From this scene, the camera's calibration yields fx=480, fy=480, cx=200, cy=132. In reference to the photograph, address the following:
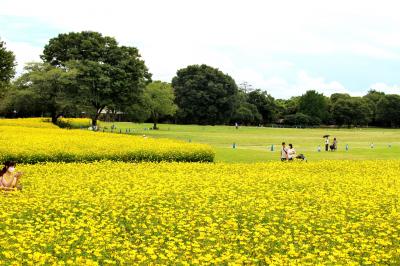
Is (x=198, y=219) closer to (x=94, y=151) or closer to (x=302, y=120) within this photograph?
(x=94, y=151)

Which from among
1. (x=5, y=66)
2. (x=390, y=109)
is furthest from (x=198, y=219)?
(x=390, y=109)

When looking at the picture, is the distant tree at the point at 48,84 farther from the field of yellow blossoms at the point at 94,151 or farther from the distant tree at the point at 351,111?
the distant tree at the point at 351,111

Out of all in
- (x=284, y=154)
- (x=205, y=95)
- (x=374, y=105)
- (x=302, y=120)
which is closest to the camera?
(x=284, y=154)

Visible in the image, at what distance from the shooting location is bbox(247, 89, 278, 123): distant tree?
142375 millimetres

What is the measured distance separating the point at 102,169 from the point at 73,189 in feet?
19.8

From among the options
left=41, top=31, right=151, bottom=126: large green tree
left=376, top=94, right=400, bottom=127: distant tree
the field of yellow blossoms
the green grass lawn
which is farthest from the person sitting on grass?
left=376, top=94, right=400, bottom=127: distant tree

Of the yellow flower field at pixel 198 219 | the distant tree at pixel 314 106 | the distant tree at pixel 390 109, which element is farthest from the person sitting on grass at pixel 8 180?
the distant tree at pixel 390 109

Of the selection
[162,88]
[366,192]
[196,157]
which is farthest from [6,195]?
[162,88]

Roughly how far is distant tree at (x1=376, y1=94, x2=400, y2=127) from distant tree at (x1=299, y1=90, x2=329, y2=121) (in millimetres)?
15121

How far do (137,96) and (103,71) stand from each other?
18.7 ft

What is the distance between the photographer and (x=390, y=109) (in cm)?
13662

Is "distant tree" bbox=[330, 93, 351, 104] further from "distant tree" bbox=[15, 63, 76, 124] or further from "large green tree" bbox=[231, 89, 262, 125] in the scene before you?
"distant tree" bbox=[15, 63, 76, 124]

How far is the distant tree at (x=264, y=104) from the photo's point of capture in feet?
467

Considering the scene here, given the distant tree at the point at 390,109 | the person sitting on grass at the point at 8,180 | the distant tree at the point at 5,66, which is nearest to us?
the person sitting on grass at the point at 8,180
